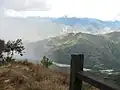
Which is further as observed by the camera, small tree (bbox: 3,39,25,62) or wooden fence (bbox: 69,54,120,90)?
small tree (bbox: 3,39,25,62)

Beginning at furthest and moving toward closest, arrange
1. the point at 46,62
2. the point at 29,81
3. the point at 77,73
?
the point at 46,62, the point at 29,81, the point at 77,73

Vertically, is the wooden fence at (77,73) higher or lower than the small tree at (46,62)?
higher

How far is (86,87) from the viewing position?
1066 centimetres

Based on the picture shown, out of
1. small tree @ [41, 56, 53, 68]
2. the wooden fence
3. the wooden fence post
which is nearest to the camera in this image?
the wooden fence

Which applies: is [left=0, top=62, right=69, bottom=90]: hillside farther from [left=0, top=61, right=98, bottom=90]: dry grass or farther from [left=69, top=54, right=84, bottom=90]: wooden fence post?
[left=69, top=54, right=84, bottom=90]: wooden fence post

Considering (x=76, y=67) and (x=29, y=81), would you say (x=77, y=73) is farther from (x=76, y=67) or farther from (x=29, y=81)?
(x=29, y=81)

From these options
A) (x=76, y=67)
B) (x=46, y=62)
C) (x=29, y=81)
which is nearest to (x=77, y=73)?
(x=76, y=67)

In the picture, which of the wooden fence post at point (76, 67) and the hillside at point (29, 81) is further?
the hillside at point (29, 81)

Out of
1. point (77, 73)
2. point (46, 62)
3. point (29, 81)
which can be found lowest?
point (29, 81)

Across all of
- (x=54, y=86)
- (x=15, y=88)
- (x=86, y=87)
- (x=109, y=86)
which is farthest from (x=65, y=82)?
(x=109, y=86)

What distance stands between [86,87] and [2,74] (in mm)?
2859

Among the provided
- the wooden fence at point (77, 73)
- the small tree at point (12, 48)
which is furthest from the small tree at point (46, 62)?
the wooden fence at point (77, 73)

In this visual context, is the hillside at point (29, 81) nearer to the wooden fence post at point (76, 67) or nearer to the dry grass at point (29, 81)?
the dry grass at point (29, 81)

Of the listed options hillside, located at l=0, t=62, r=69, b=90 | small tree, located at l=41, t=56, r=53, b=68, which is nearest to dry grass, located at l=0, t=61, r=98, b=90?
hillside, located at l=0, t=62, r=69, b=90
